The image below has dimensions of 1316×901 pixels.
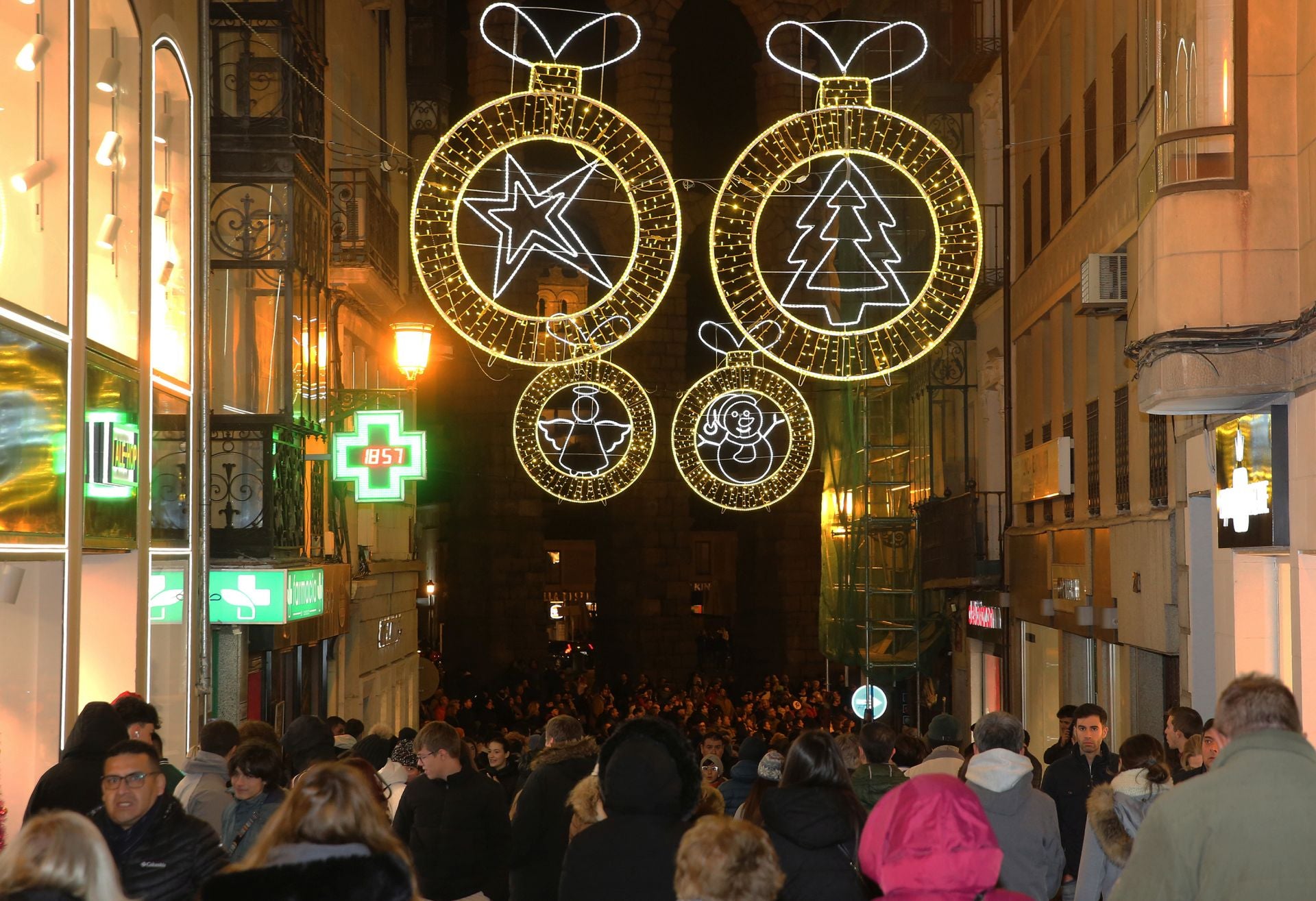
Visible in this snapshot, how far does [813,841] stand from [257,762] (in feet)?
10.3

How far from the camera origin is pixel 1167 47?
41.7ft

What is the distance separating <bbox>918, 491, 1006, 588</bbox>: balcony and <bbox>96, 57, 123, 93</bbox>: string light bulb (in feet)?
49.3

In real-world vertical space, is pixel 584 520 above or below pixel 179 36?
below

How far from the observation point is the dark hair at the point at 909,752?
12836mm

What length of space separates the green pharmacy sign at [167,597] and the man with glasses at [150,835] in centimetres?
906

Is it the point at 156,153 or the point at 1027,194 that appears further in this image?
the point at 1027,194

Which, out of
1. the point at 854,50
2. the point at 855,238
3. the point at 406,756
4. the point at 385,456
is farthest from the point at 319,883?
the point at 854,50

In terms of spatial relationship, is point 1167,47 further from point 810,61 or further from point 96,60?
point 810,61

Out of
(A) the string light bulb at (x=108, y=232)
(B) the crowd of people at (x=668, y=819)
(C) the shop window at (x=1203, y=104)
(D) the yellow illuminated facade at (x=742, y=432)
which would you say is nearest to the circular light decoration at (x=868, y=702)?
(D) the yellow illuminated facade at (x=742, y=432)

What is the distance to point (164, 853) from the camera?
248 inches

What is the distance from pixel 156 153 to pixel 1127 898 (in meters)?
12.3

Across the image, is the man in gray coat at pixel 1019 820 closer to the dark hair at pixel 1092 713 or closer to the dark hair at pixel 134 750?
the dark hair at pixel 1092 713

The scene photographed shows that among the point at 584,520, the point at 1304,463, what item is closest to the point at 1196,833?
the point at 1304,463

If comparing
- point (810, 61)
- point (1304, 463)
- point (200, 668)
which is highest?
point (810, 61)
